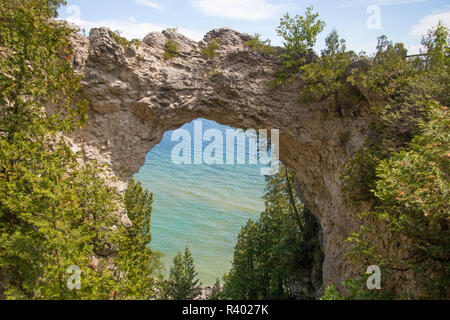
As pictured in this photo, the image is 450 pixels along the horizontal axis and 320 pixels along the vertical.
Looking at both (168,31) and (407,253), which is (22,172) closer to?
(168,31)

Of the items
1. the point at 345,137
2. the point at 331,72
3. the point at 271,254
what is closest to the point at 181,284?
the point at 271,254

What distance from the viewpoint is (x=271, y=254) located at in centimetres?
1970

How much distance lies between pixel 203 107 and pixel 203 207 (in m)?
29.5

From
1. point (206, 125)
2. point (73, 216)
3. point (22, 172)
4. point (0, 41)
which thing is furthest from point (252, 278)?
point (206, 125)

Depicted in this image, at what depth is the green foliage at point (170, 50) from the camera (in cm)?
1274

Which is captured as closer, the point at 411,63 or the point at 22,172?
the point at 22,172

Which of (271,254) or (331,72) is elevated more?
(331,72)

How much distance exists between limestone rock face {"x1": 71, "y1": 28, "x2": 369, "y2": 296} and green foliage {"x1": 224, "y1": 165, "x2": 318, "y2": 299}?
5.02 metres

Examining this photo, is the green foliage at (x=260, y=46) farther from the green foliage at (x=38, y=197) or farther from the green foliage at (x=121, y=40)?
the green foliage at (x=38, y=197)

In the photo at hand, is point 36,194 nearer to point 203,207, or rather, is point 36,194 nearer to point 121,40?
point 121,40

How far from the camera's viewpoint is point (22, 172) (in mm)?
7113

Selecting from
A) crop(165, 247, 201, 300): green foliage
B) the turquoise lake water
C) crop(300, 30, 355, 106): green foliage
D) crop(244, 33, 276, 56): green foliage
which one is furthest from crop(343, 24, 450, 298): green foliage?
the turquoise lake water

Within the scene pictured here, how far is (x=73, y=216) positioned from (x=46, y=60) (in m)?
4.56

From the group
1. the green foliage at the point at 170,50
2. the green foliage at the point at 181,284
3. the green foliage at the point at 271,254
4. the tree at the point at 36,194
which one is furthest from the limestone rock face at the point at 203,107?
the green foliage at the point at 181,284
